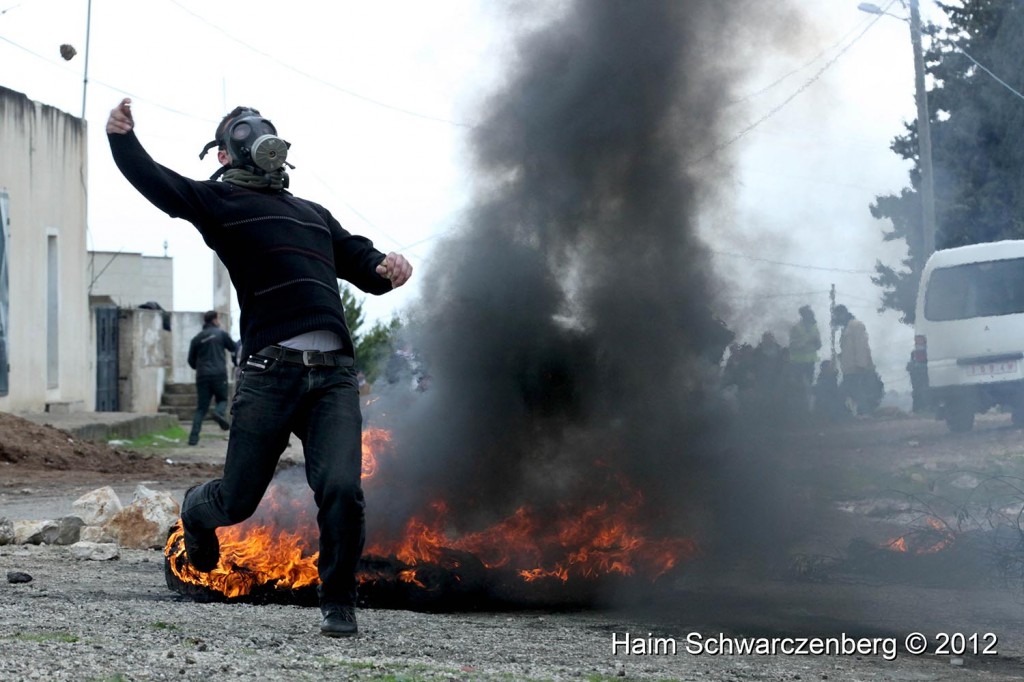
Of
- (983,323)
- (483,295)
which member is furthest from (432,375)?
(983,323)

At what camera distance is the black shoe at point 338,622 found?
4637mm

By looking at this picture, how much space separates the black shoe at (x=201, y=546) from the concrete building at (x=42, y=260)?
14.6m

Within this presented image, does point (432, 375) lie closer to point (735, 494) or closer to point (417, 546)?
point (417, 546)

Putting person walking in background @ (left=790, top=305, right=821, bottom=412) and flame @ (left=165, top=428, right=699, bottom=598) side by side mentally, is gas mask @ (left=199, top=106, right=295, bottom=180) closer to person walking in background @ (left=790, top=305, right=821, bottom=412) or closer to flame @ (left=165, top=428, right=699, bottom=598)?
flame @ (left=165, top=428, right=699, bottom=598)

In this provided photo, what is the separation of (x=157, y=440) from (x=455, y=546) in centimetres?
1429

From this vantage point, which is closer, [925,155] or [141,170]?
[141,170]

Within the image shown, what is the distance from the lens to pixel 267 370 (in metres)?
4.68

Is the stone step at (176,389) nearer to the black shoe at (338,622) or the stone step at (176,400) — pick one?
the stone step at (176,400)

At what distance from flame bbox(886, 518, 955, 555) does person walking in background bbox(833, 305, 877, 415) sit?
8.68 m

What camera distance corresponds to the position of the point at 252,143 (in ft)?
16.2

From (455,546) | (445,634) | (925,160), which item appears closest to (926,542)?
(455,546)

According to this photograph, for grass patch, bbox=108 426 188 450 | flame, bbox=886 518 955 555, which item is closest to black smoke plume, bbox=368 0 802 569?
flame, bbox=886 518 955 555

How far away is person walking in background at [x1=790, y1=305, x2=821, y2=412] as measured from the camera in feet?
33.2

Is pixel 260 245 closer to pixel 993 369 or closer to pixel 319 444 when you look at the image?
pixel 319 444
